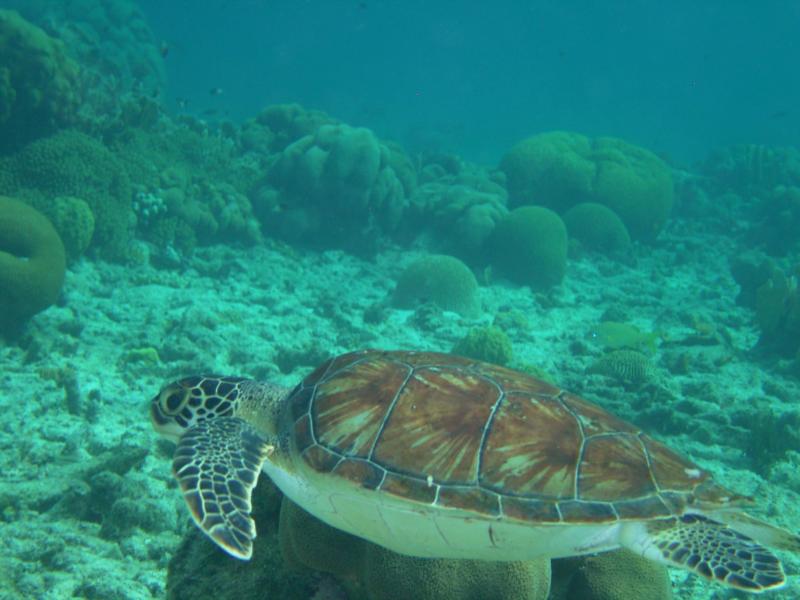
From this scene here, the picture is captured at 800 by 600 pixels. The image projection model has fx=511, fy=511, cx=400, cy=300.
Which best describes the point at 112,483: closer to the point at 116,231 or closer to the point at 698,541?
the point at 698,541

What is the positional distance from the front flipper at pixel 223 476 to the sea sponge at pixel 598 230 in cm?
1325

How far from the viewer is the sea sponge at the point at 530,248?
40.3 ft

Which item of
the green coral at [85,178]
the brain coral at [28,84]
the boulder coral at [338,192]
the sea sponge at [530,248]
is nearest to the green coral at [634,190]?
the sea sponge at [530,248]

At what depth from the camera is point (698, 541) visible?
2.61 metres

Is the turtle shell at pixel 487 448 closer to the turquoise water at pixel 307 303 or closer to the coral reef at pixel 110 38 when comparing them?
the turquoise water at pixel 307 303

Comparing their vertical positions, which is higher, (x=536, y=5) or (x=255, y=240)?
(x=536, y=5)

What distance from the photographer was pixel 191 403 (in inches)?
138

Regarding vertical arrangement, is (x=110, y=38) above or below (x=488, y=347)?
above

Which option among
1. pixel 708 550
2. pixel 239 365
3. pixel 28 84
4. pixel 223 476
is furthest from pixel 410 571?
pixel 28 84

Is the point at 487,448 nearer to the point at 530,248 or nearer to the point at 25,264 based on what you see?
the point at 25,264

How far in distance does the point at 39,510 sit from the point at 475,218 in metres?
10.8

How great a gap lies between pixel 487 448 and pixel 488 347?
5.09 meters

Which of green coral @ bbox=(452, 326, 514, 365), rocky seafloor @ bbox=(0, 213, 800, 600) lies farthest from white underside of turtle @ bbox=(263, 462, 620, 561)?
green coral @ bbox=(452, 326, 514, 365)

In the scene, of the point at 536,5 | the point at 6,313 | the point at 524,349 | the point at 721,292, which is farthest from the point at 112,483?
the point at 536,5
